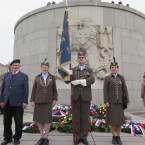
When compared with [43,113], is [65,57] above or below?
above

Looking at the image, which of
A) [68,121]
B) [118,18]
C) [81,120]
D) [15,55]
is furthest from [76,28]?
[81,120]

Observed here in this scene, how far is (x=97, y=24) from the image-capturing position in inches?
291

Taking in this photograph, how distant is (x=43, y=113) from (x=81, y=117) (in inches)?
31.3

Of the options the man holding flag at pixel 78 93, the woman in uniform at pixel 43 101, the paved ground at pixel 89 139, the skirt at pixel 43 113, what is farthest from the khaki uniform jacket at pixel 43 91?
the paved ground at pixel 89 139

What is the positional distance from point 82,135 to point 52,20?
244 inches

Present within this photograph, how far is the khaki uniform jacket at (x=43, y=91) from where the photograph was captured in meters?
3.19

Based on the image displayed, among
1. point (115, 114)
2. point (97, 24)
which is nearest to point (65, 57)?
point (115, 114)

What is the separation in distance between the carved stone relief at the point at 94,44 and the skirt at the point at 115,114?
352cm

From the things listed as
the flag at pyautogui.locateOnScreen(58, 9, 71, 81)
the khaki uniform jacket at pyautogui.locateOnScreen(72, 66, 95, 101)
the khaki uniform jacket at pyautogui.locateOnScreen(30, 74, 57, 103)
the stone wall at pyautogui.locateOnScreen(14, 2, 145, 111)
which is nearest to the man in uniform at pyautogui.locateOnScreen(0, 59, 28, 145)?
the khaki uniform jacket at pyautogui.locateOnScreen(30, 74, 57, 103)

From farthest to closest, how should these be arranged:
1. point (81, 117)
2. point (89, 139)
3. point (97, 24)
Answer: point (97, 24) → point (89, 139) → point (81, 117)

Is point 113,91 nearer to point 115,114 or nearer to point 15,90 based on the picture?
point 115,114

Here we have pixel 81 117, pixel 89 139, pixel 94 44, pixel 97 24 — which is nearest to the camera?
pixel 81 117

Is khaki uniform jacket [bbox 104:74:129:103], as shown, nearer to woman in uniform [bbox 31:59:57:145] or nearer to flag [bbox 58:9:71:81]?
flag [bbox 58:9:71:81]

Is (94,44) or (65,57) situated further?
(94,44)
